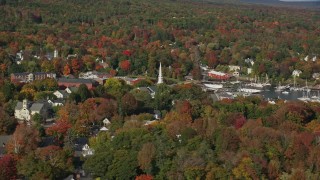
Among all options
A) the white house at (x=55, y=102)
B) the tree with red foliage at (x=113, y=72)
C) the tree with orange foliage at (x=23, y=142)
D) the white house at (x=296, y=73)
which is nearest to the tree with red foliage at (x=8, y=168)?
the tree with orange foliage at (x=23, y=142)

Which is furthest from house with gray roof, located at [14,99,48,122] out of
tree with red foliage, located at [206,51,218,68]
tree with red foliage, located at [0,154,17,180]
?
→ tree with red foliage, located at [206,51,218,68]

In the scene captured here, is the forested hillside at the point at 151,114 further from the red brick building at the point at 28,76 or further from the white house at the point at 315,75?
the red brick building at the point at 28,76

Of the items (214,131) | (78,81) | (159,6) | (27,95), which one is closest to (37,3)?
(159,6)

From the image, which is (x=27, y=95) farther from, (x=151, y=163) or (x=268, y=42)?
(x=268, y=42)

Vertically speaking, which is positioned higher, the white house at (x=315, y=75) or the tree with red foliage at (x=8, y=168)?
the tree with red foliage at (x=8, y=168)

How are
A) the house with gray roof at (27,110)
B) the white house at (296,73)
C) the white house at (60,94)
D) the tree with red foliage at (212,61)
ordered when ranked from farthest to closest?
the tree with red foliage at (212,61)
the white house at (296,73)
the white house at (60,94)
the house with gray roof at (27,110)

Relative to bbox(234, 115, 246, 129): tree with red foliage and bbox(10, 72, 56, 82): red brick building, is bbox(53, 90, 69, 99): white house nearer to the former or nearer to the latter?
bbox(10, 72, 56, 82): red brick building

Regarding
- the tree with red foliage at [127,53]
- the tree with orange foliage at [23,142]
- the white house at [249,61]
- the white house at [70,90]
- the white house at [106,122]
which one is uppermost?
the tree with orange foliage at [23,142]
